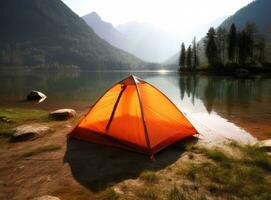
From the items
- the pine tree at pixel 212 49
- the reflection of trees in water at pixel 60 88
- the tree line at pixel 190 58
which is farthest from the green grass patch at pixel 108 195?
the tree line at pixel 190 58

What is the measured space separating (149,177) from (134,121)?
109 inches

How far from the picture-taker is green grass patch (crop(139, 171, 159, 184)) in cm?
600

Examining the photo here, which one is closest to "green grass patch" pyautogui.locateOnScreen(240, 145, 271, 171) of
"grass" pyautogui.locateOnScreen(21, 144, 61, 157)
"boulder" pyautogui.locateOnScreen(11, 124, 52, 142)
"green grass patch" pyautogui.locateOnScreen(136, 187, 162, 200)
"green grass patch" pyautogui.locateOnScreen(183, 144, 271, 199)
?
"green grass patch" pyautogui.locateOnScreen(183, 144, 271, 199)

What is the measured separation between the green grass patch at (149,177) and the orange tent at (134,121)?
1.28m

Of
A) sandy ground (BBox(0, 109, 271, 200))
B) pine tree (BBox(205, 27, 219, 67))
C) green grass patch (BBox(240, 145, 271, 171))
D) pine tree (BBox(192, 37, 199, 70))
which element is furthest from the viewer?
pine tree (BBox(192, 37, 199, 70))

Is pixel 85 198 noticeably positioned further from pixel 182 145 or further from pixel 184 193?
pixel 182 145

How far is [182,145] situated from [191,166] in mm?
1904

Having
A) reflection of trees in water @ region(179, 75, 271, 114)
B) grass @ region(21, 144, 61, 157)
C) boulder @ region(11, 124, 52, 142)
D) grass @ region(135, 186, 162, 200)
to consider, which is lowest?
reflection of trees in water @ region(179, 75, 271, 114)

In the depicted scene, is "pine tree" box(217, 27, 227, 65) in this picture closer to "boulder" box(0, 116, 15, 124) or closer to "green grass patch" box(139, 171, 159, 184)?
"boulder" box(0, 116, 15, 124)

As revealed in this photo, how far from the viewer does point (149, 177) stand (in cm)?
613

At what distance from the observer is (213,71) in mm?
79188

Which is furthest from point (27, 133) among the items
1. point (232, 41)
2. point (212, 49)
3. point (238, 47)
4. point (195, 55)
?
point (195, 55)

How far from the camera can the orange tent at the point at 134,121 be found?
26.8 feet

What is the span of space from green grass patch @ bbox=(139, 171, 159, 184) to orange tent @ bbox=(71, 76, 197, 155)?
1.28m
